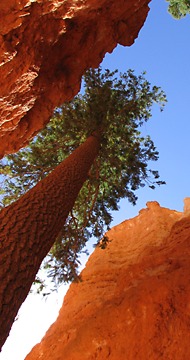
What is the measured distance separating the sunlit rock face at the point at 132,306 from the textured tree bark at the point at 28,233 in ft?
17.9

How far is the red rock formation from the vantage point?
20.9 ft

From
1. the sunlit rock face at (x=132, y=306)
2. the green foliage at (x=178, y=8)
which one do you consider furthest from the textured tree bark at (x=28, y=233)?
the green foliage at (x=178, y=8)

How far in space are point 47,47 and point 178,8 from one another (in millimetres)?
8917

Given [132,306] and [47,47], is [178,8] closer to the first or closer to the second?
[47,47]

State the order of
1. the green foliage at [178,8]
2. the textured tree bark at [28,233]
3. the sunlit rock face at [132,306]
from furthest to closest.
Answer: the green foliage at [178,8], the sunlit rock face at [132,306], the textured tree bark at [28,233]

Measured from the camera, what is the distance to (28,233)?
4840mm

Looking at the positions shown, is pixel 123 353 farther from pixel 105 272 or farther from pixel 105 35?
pixel 105 35

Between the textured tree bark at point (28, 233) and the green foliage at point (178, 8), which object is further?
the green foliage at point (178, 8)

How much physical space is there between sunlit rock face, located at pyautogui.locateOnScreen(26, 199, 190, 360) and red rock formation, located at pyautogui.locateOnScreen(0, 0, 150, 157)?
7.01m

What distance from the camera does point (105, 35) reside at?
8961 mm

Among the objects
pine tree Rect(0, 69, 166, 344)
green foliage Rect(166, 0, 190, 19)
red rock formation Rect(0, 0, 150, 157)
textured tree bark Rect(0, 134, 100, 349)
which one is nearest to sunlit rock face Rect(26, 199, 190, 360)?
pine tree Rect(0, 69, 166, 344)

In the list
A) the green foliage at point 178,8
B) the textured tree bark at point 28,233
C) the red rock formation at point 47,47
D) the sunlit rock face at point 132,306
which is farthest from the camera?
the green foliage at point 178,8

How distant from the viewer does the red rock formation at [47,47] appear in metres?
6.36

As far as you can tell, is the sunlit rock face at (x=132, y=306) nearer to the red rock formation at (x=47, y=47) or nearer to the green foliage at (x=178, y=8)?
the red rock formation at (x=47, y=47)
